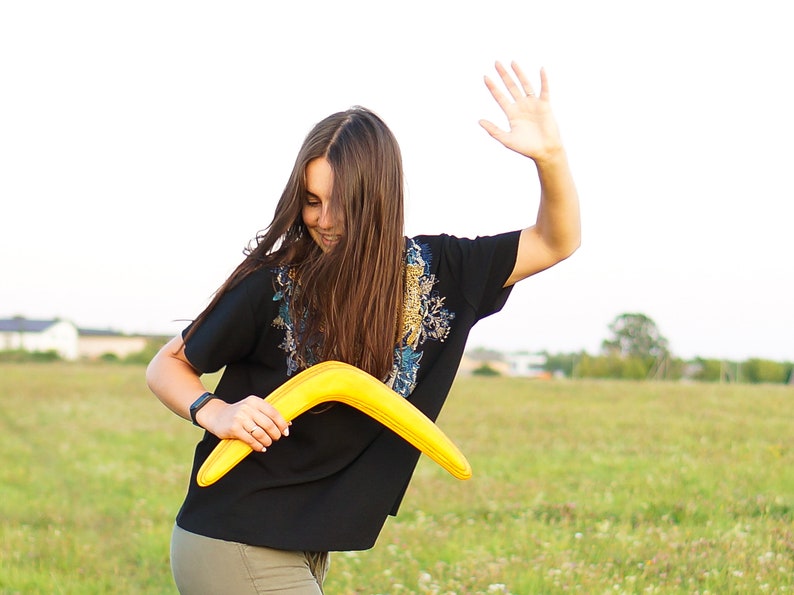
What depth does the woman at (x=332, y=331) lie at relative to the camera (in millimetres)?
2820

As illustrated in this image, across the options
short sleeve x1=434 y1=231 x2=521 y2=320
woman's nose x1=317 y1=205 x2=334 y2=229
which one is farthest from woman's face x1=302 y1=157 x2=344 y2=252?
short sleeve x1=434 y1=231 x2=521 y2=320

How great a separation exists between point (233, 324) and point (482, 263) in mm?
785

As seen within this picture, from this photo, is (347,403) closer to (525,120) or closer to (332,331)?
(332,331)

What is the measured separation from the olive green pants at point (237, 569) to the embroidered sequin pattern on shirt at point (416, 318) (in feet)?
2.03

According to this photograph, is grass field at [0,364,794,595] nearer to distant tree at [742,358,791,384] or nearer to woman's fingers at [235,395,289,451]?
woman's fingers at [235,395,289,451]

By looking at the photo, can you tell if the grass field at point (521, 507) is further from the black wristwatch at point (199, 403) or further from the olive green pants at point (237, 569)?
the black wristwatch at point (199, 403)

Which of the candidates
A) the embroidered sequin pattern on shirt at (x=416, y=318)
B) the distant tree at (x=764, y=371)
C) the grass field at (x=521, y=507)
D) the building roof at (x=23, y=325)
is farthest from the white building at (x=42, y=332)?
the embroidered sequin pattern on shirt at (x=416, y=318)

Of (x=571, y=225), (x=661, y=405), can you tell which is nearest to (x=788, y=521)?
(x=571, y=225)

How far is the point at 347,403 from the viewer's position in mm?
2830

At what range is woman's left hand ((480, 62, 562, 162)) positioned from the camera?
2.85 m

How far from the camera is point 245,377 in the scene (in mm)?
2988

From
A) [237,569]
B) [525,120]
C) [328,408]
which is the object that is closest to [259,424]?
[328,408]

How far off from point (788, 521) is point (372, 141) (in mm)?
5931

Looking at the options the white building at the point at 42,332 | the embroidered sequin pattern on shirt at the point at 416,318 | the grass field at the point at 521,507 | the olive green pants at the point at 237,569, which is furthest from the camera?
the white building at the point at 42,332
